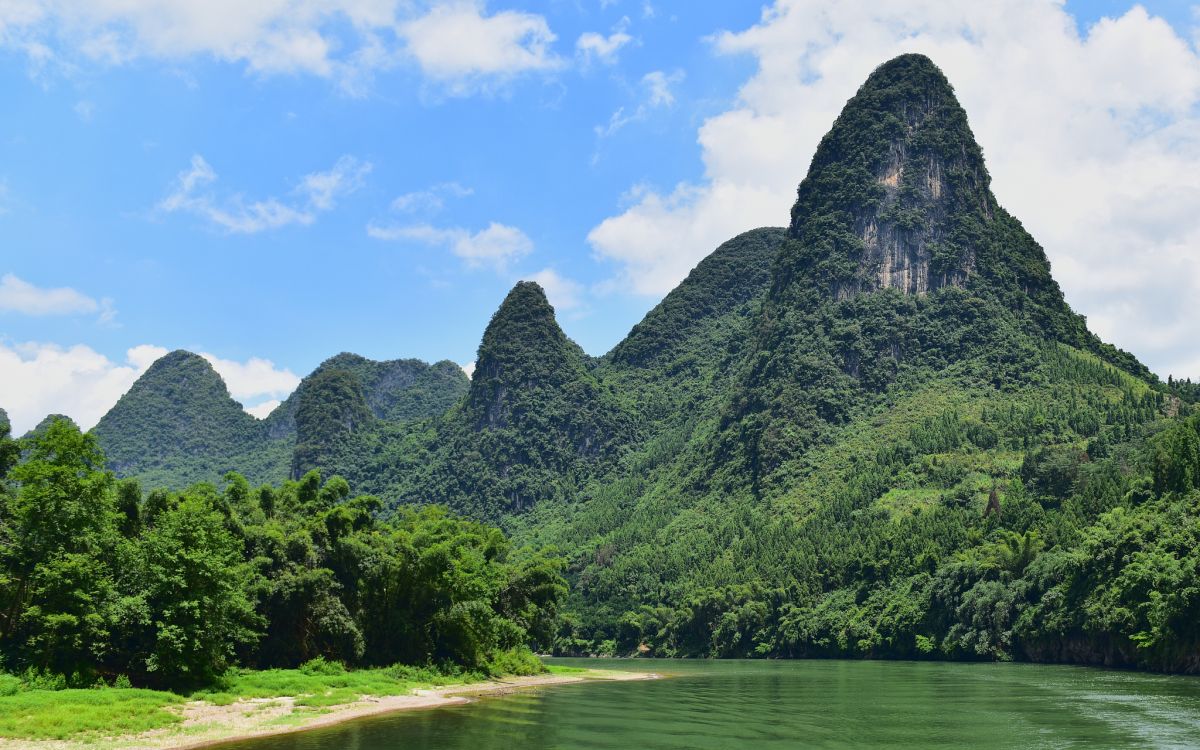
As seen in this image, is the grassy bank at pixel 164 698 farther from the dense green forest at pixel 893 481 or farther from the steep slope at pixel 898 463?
the steep slope at pixel 898 463

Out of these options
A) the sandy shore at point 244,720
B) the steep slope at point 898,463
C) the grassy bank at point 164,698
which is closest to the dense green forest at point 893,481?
the steep slope at point 898,463

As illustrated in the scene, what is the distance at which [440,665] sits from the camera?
5125 cm

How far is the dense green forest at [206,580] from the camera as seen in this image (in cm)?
3309

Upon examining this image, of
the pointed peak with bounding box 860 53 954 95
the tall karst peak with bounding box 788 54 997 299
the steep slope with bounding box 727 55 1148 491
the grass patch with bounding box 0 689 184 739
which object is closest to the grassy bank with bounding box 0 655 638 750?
the grass patch with bounding box 0 689 184 739

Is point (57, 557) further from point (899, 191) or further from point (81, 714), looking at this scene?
point (899, 191)

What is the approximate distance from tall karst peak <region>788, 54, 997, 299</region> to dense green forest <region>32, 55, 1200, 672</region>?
0.41m

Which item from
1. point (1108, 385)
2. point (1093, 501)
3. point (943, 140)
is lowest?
point (1093, 501)

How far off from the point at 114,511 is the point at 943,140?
16211 centimetres

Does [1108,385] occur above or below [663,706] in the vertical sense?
above

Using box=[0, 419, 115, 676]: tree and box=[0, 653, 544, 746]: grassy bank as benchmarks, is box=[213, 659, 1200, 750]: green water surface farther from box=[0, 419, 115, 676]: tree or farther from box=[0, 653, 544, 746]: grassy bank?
box=[0, 419, 115, 676]: tree

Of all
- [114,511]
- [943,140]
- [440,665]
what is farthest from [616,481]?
[114,511]

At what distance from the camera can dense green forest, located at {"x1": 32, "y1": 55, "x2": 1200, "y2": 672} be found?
6488 cm

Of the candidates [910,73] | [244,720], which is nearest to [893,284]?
[910,73]

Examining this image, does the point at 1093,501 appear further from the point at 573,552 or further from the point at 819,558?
the point at 573,552
